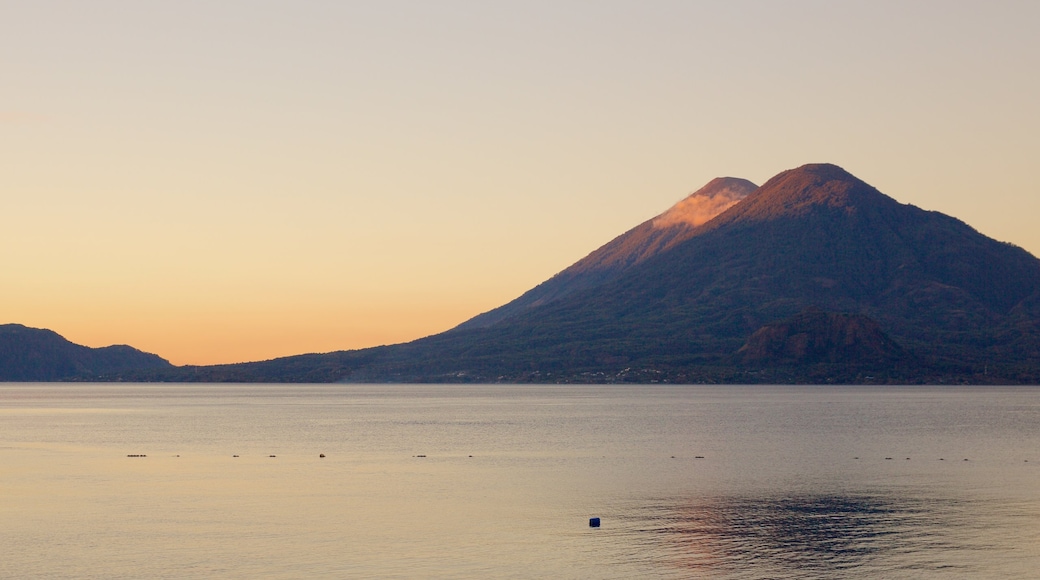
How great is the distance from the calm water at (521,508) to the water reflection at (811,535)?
0.64 ft

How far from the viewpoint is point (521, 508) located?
233 ft

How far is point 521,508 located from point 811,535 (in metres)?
18.7

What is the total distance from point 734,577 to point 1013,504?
32111mm

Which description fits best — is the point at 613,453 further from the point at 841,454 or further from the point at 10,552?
the point at 10,552

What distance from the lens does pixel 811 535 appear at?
60062 mm

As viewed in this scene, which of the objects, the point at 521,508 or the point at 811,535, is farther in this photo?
the point at 521,508

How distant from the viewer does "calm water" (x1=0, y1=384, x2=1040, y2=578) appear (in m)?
52.2

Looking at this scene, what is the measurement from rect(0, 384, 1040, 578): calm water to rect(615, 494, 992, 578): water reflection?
7.7 inches

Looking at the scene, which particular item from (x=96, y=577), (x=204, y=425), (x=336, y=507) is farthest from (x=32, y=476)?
(x=204, y=425)

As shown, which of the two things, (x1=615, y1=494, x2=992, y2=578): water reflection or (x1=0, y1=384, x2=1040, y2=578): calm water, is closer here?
(x1=615, y1=494, x2=992, y2=578): water reflection

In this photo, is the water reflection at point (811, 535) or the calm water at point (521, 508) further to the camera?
the calm water at point (521, 508)

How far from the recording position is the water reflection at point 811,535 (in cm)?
5153

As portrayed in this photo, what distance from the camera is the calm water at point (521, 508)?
52219 mm

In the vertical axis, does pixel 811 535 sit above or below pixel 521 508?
below
